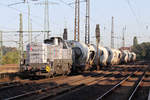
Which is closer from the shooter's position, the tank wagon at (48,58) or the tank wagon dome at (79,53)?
the tank wagon at (48,58)

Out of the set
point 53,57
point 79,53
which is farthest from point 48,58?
point 79,53

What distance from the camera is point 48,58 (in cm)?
1484

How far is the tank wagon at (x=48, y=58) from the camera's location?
13914 mm

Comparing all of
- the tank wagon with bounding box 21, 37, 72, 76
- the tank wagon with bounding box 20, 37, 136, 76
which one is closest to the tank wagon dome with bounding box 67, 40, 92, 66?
the tank wagon with bounding box 20, 37, 136, 76

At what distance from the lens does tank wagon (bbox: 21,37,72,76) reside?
13914mm

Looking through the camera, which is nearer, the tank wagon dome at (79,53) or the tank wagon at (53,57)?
the tank wagon at (53,57)

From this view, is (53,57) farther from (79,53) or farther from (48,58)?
(79,53)

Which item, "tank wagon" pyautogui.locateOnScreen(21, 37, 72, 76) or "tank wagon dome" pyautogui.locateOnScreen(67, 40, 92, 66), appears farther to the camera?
"tank wagon dome" pyautogui.locateOnScreen(67, 40, 92, 66)

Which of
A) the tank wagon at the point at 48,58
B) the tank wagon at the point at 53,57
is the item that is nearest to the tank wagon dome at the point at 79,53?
the tank wagon at the point at 53,57

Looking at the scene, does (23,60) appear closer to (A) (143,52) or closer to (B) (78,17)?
(B) (78,17)

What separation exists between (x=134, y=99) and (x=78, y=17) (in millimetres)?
21535

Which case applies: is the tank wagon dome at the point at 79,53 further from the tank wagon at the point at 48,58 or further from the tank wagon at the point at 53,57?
the tank wagon at the point at 48,58

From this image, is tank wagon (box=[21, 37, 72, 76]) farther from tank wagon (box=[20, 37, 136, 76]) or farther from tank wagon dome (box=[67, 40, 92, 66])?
tank wagon dome (box=[67, 40, 92, 66])

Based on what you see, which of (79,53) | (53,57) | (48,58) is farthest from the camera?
(79,53)
